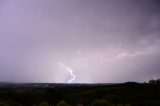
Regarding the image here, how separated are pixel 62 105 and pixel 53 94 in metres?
34.2

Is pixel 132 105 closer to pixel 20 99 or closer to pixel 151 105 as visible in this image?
pixel 151 105

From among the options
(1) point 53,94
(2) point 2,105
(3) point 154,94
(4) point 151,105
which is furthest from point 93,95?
(2) point 2,105

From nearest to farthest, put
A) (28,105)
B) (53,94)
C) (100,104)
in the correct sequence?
1. (100,104)
2. (28,105)
3. (53,94)

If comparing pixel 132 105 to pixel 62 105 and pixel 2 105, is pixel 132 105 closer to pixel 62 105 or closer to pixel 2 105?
pixel 62 105

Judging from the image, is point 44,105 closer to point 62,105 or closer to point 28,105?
point 62,105

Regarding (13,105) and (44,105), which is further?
(13,105)

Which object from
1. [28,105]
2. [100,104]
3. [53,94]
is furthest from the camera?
[53,94]

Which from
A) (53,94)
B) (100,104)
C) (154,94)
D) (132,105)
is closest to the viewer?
(100,104)

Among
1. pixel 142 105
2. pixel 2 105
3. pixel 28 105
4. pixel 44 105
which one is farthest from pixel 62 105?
pixel 28 105

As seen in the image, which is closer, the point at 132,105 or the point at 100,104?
the point at 100,104

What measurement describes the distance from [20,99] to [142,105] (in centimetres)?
4548

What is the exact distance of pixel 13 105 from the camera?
81.2 meters

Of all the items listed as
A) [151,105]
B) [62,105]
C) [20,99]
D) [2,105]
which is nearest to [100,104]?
[62,105]

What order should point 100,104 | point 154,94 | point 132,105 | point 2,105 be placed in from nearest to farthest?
1. point 2,105
2. point 100,104
3. point 132,105
4. point 154,94
